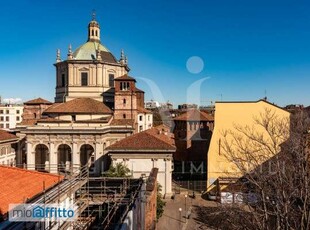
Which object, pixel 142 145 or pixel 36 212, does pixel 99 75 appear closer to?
pixel 142 145

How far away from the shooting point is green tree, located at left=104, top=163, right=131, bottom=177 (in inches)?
814

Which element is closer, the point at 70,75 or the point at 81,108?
the point at 81,108

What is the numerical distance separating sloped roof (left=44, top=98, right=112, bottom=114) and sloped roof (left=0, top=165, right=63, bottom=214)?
65.4 ft

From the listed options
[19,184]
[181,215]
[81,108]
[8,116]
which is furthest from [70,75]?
[8,116]

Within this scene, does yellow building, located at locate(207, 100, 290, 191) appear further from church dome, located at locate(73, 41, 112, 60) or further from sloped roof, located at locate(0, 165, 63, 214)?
church dome, located at locate(73, 41, 112, 60)

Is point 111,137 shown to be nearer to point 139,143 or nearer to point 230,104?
point 139,143

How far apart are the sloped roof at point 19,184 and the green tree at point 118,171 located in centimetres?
927

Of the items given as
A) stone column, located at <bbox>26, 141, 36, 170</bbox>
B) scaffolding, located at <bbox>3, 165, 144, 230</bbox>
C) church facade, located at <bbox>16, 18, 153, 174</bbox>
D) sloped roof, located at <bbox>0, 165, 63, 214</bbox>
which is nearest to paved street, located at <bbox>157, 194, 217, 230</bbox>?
scaffolding, located at <bbox>3, 165, 144, 230</bbox>

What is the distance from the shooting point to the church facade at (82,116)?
→ 27.8m

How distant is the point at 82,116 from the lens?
31.1 meters

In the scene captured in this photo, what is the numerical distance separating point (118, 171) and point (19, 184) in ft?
38.5

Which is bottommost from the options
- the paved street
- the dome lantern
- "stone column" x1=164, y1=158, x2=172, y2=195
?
the paved street

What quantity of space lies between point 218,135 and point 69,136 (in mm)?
13904

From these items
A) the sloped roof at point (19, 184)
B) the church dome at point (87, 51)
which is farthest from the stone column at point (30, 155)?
the sloped roof at point (19, 184)
